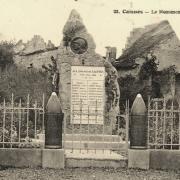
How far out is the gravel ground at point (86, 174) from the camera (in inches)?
356

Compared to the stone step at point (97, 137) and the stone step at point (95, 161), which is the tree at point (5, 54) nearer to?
the stone step at point (97, 137)

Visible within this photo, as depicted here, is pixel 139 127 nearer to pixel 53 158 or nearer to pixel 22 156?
pixel 53 158

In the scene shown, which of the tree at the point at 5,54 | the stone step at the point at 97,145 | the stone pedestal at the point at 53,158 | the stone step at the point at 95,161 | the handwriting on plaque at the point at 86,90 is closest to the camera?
the stone pedestal at the point at 53,158

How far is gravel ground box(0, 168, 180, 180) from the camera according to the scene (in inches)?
356

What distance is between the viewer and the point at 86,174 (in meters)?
9.45

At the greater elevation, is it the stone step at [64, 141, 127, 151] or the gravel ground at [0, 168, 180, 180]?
the stone step at [64, 141, 127, 151]

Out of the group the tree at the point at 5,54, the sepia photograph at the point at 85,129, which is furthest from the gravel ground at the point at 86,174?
the tree at the point at 5,54

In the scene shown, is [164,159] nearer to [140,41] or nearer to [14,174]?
[14,174]

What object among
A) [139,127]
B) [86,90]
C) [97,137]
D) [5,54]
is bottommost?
[97,137]

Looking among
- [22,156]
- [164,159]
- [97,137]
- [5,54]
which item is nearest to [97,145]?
[97,137]

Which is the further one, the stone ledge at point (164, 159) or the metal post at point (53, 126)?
the stone ledge at point (164, 159)

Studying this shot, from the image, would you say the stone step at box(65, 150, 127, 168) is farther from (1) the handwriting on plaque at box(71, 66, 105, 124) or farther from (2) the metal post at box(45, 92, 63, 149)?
(1) the handwriting on plaque at box(71, 66, 105, 124)

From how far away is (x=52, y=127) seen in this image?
1029cm

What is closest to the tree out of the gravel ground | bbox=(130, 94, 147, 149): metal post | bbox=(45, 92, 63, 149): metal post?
bbox=(45, 92, 63, 149): metal post
